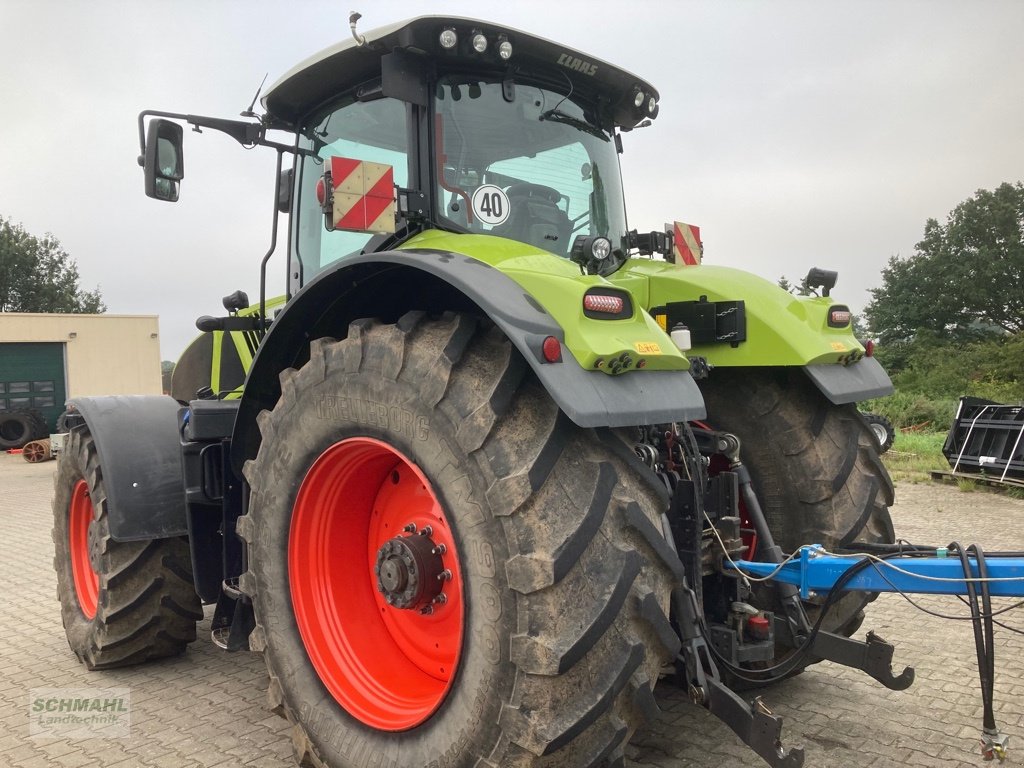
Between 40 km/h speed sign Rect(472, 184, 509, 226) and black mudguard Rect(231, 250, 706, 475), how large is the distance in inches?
17.9

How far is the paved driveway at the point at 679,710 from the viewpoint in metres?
2.97

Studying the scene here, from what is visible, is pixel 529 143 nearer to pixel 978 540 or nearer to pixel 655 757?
pixel 655 757

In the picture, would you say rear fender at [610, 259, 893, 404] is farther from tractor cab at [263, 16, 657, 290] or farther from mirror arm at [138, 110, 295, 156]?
mirror arm at [138, 110, 295, 156]

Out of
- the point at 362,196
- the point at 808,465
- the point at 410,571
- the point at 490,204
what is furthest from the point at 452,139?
the point at 808,465

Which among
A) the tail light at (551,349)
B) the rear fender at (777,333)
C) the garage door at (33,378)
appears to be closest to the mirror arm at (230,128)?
the rear fender at (777,333)

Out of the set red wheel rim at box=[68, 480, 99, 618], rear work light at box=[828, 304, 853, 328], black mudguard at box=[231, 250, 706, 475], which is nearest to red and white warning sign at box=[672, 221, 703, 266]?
rear work light at box=[828, 304, 853, 328]

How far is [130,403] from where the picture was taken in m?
4.19

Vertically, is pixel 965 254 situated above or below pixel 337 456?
above

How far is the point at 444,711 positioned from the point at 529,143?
2129 mm

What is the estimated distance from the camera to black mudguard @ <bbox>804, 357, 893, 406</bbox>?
303 centimetres

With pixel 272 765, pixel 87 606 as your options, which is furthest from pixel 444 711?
pixel 87 606

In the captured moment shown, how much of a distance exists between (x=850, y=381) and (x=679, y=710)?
4.88ft

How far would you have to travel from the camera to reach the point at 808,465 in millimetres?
3152

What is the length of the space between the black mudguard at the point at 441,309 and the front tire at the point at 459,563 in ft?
0.46
